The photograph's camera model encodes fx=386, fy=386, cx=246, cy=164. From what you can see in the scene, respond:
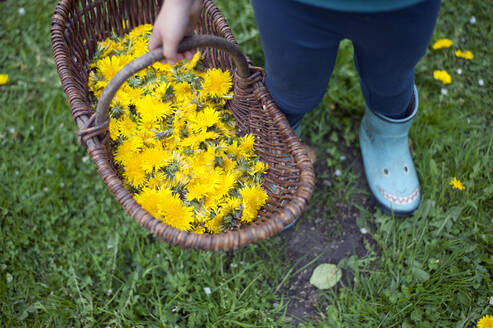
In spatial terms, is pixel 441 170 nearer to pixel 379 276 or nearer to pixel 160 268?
pixel 379 276

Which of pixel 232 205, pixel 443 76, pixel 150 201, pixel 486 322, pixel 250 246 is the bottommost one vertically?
pixel 486 322

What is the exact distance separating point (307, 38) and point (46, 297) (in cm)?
136

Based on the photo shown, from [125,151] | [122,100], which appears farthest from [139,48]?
[125,151]

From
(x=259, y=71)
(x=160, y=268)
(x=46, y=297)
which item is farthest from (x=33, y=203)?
(x=259, y=71)

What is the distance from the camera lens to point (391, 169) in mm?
1646

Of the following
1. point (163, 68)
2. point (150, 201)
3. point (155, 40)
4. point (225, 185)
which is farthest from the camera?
point (163, 68)

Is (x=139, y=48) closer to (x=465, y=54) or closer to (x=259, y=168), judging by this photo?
(x=259, y=168)

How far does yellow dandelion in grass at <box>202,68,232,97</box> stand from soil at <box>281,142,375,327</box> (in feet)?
1.99

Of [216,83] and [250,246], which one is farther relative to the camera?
[250,246]

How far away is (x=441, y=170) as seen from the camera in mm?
1710

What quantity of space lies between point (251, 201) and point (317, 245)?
482 mm

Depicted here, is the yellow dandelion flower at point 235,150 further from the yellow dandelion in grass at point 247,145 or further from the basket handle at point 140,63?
the basket handle at point 140,63

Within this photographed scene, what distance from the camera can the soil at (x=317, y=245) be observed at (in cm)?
149

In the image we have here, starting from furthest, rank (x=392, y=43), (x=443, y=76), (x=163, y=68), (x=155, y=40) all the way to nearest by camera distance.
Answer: (x=443, y=76)
(x=163, y=68)
(x=155, y=40)
(x=392, y=43)
